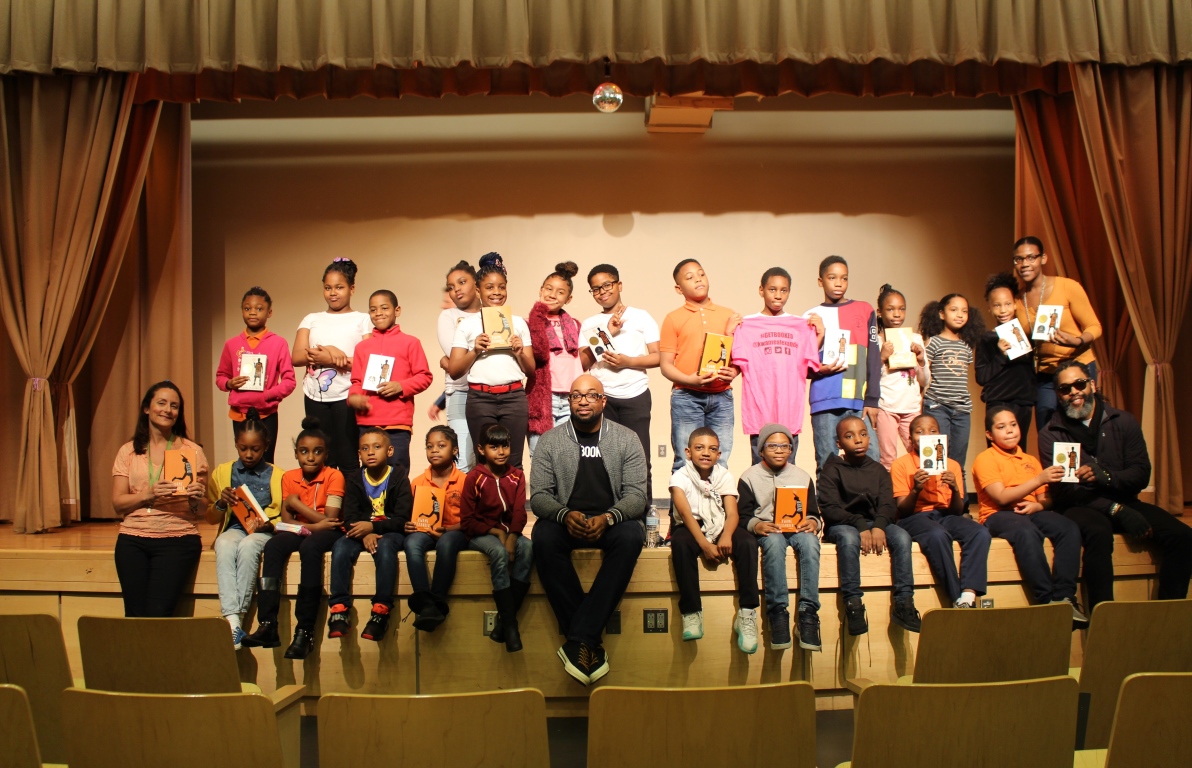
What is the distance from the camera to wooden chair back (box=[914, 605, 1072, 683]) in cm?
283

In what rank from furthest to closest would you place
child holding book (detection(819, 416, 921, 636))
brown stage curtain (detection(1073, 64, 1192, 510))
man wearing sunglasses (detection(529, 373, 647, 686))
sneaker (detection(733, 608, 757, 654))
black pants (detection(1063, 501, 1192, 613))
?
1. brown stage curtain (detection(1073, 64, 1192, 510))
2. black pants (detection(1063, 501, 1192, 613))
3. child holding book (detection(819, 416, 921, 636))
4. sneaker (detection(733, 608, 757, 654))
5. man wearing sunglasses (detection(529, 373, 647, 686))

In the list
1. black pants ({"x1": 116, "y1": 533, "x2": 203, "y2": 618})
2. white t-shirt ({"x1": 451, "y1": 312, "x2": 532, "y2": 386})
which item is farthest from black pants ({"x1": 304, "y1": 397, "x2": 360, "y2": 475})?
black pants ({"x1": 116, "y1": 533, "x2": 203, "y2": 618})

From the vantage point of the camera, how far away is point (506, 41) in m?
5.40

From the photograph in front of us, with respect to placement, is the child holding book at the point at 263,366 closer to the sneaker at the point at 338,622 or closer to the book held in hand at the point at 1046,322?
the sneaker at the point at 338,622

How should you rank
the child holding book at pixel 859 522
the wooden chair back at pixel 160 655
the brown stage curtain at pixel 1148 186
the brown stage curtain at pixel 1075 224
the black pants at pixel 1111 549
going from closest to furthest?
the wooden chair back at pixel 160 655 < the child holding book at pixel 859 522 < the black pants at pixel 1111 549 < the brown stage curtain at pixel 1148 186 < the brown stage curtain at pixel 1075 224

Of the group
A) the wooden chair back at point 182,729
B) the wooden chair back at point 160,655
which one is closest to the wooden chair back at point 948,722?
the wooden chair back at point 182,729

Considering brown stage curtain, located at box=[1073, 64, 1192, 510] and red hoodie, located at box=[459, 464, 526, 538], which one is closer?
red hoodie, located at box=[459, 464, 526, 538]

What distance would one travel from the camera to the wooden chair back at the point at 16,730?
2.15m

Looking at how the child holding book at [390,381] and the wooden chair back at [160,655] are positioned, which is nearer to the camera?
the wooden chair back at [160,655]

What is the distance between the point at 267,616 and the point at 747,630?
2.12 meters

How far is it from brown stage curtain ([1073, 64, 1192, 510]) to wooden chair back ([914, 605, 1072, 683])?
343 centimetres

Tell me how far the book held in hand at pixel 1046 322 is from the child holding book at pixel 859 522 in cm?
128

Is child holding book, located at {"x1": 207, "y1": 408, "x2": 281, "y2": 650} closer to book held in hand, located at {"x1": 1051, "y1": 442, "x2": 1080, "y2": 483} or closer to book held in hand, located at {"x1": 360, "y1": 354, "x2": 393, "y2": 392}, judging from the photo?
book held in hand, located at {"x1": 360, "y1": 354, "x2": 393, "y2": 392}

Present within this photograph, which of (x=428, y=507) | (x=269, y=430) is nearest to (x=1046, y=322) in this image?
(x=428, y=507)
